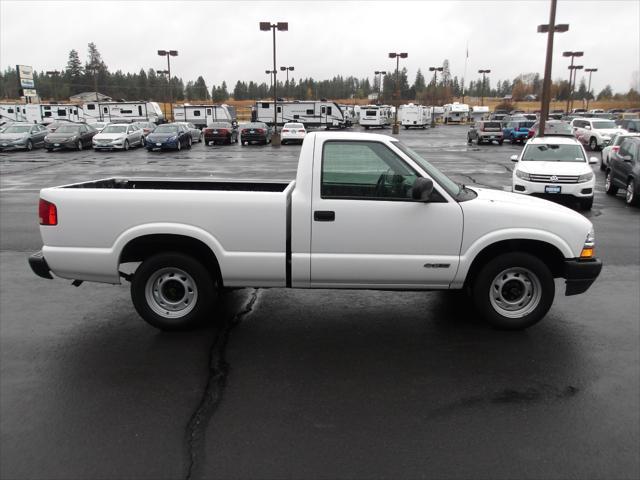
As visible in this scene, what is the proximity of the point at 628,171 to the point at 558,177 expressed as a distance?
2.69m

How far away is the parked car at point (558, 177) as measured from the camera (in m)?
12.3

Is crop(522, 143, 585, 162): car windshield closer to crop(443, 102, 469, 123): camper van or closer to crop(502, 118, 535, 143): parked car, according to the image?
crop(502, 118, 535, 143): parked car

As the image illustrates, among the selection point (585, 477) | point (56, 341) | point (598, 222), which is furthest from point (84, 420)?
point (598, 222)

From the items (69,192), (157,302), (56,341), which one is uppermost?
(69,192)

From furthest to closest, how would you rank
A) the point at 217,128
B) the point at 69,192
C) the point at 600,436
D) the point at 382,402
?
1. the point at 217,128
2. the point at 69,192
3. the point at 382,402
4. the point at 600,436

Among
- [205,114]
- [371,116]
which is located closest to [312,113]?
[371,116]

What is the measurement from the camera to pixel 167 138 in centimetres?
3189

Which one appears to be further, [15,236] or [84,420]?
[15,236]

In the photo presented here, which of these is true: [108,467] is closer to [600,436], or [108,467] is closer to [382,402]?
[382,402]

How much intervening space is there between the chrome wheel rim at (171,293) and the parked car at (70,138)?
30.7 m

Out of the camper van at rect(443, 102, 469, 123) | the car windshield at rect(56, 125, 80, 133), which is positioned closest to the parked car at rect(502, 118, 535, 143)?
the car windshield at rect(56, 125, 80, 133)

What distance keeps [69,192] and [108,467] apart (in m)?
2.74

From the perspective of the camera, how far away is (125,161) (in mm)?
26484

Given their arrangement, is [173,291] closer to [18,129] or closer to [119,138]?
[119,138]
